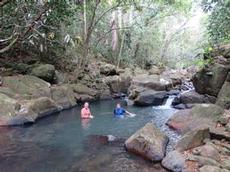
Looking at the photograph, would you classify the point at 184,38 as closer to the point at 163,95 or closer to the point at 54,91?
the point at 163,95

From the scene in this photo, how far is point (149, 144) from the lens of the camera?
9125mm

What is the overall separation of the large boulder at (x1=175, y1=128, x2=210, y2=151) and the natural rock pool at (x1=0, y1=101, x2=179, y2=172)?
0.98m

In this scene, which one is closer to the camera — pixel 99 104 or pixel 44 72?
pixel 44 72

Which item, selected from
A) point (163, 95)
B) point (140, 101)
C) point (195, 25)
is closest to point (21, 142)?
point (140, 101)

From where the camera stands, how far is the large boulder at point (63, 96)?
17016mm

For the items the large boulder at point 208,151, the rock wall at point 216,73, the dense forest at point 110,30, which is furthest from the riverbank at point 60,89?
the large boulder at point 208,151

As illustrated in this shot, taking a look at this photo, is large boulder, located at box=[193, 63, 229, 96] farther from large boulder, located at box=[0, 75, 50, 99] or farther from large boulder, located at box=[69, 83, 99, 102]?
large boulder, located at box=[0, 75, 50, 99]

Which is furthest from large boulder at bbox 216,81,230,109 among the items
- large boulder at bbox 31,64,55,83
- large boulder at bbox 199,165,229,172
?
large boulder at bbox 31,64,55,83

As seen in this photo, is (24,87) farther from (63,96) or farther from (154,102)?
(154,102)

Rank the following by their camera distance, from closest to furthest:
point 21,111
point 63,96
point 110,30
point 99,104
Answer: point 21,111, point 63,96, point 99,104, point 110,30

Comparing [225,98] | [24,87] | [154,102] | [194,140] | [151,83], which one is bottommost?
[154,102]

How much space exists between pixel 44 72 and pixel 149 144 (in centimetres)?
1071

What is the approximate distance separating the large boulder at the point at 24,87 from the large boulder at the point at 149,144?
732 cm

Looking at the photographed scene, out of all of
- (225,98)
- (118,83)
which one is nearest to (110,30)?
(118,83)
